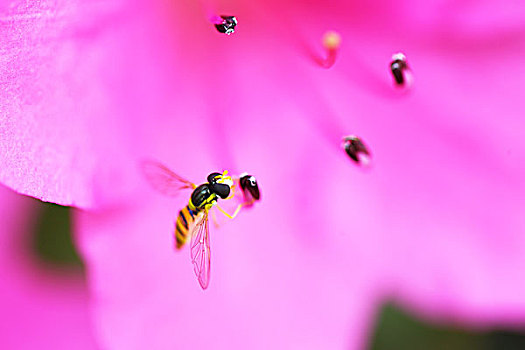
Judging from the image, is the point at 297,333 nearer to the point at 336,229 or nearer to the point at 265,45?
the point at 336,229

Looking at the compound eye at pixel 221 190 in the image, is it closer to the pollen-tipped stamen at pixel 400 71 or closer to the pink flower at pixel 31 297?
the pollen-tipped stamen at pixel 400 71

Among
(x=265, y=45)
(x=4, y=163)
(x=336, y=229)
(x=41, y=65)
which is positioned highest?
(x=265, y=45)

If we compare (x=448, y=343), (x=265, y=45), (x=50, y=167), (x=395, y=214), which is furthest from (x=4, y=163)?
(x=448, y=343)

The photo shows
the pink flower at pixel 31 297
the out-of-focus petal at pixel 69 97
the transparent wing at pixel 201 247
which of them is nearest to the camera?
the out-of-focus petal at pixel 69 97

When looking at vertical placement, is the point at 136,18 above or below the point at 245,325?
above

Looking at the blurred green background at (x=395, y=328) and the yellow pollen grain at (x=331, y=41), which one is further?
the blurred green background at (x=395, y=328)

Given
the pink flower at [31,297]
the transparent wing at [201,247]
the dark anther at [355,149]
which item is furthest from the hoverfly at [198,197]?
the pink flower at [31,297]

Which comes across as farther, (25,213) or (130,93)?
(25,213)
